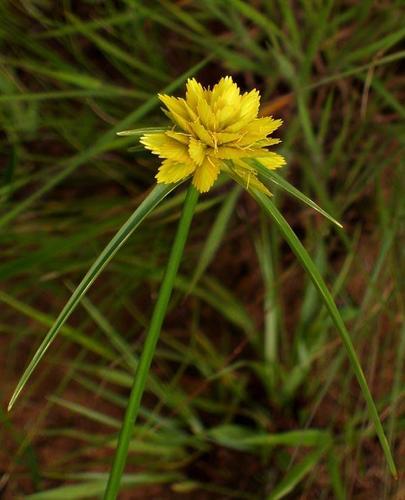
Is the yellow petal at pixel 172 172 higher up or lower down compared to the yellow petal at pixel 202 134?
lower down

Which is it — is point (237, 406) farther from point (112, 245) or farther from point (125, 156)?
point (112, 245)

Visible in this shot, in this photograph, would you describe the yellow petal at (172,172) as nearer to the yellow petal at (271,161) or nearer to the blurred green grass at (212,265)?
the yellow petal at (271,161)

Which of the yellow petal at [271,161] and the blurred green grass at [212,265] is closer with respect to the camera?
the yellow petal at [271,161]

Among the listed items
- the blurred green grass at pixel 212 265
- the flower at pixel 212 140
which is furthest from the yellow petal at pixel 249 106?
the blurred green grass at pixel 212 265

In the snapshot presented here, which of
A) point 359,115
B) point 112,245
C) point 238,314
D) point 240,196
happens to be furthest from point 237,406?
point 112,245

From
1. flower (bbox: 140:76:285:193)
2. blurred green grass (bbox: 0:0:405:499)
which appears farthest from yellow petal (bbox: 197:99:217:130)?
blurred green grass (bbox: 0:0:405:499)

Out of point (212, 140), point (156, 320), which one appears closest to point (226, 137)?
point (212, 140)

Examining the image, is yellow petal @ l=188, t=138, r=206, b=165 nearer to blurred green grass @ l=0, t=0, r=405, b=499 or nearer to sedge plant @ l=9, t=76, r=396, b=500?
sedge plant @ l=9, t=76, r=396, b=500

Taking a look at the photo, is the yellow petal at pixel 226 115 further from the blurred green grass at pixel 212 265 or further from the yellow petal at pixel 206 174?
the blurred green grass at pixel 212 265

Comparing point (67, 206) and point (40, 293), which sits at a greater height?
point (67, 206)
